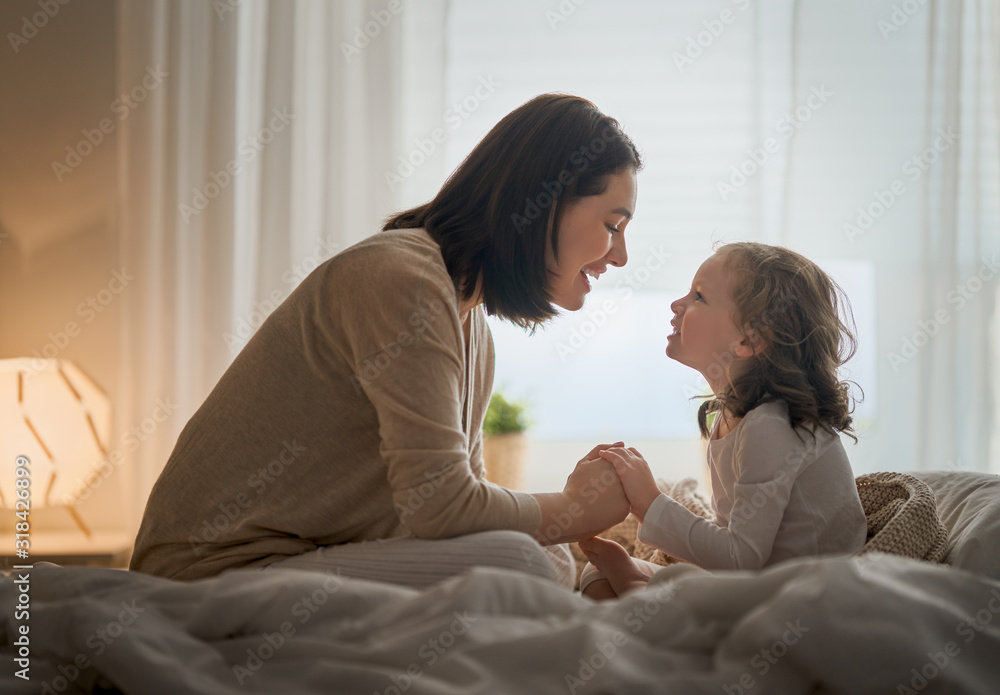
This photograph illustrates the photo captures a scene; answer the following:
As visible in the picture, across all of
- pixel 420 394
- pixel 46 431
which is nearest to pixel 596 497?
pixel 420 394

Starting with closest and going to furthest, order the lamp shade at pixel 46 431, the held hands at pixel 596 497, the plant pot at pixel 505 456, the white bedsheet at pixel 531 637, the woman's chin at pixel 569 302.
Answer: the white bedsheet at pixel 531 637 < the held hands at pixel 596 497 < the woman's chin at pixel 569 302 < the lamp shade at pixel 46 431 < the plant pot at pixel 505 456

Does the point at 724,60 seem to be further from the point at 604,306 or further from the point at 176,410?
the point at 176,410

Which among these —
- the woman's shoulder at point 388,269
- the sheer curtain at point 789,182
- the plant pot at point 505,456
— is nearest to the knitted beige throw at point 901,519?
the woman's shoulder at point 388,269

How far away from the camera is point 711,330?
1.38m

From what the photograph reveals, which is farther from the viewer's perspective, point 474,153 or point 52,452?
point 52,452

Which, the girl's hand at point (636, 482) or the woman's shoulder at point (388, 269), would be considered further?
the girl's hand at point (636, 482)

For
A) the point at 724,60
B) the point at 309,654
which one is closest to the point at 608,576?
the point at 309,654

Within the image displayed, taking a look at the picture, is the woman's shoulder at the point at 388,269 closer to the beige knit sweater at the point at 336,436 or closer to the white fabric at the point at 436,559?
the beige knit sweater at the point at 336,436

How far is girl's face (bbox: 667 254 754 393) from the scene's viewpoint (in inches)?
53.6

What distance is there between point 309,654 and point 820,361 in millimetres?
991

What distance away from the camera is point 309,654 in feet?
2.10

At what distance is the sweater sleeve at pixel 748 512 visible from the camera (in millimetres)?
1165

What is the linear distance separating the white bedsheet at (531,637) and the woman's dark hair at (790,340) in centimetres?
57

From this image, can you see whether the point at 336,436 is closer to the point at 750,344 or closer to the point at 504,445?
the point at 750,344
